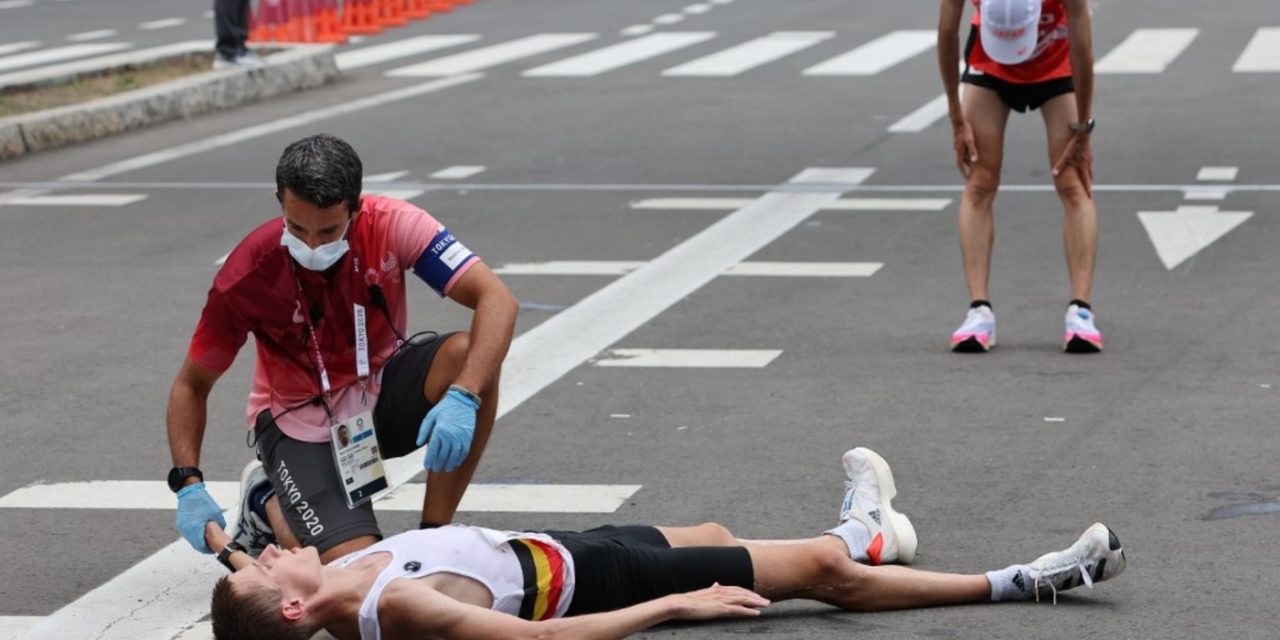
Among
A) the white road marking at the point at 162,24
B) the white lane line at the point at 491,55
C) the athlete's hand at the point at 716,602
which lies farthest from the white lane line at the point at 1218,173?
the white road marking at the point at 162,24

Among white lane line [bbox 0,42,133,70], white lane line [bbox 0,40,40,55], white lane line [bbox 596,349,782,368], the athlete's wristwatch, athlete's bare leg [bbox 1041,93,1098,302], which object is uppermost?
the athlete's wristwatch

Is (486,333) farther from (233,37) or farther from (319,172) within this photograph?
(233,37)

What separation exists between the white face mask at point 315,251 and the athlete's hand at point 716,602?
1321 mm

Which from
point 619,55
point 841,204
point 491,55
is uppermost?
point 841,204

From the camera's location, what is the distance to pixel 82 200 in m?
13.1

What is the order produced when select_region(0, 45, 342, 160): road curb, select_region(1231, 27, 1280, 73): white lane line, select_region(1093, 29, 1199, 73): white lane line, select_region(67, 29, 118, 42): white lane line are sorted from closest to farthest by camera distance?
select_region(0, 45, 342, 160): road curb < select_region(1231, 27, 1280, 73): white lane line < select_region(1093, 29, 1199, 73): white lane line < select_region(67, 29, 118, 42): white lane line

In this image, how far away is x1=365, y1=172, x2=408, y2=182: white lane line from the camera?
13.5 metres

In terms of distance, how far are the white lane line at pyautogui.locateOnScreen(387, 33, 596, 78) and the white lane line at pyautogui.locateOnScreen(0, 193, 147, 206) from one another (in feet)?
22.3

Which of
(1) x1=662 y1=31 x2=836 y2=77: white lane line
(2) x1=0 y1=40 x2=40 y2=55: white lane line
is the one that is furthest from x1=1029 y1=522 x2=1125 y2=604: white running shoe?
(2) x1=0 y1=40 x2=40 y2=55: white lane line

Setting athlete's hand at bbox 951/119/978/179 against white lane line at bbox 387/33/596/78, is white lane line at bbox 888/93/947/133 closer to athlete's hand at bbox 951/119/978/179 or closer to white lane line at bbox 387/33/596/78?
white lane line at bbox 387/33/596/78

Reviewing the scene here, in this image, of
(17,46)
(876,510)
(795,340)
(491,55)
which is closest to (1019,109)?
(795,340)

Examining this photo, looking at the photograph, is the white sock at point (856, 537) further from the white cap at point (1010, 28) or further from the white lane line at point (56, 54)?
the white lane line at point (56, 54)

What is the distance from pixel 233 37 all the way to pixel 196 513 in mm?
13818

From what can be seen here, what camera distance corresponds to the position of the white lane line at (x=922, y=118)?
15.3 meters
